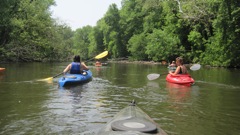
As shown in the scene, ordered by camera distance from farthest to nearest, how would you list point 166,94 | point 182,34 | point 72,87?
1. point 182,34
2. point 72,87
3. point 166,94

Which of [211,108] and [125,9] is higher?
[125,9]

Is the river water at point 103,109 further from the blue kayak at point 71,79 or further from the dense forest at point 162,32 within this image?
the dense forest at point 162,32

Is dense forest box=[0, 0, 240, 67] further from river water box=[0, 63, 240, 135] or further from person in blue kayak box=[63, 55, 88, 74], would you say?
river water box=[0, 63, 240, 135]

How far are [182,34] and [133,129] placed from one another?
38.2 meters

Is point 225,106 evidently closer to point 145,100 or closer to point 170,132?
point 145,100

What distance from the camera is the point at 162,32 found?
40375 mm

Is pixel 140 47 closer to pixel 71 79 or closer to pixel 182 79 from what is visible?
pixel 182 79

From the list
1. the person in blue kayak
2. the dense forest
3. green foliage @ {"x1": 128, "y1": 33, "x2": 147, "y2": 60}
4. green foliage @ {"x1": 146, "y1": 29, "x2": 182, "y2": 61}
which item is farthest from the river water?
green foliage @ {"x1": 128, "y1": 33, "x2": 147, "y2": 60}

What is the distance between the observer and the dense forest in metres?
27.2

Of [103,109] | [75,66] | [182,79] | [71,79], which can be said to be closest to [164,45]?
[182,79]

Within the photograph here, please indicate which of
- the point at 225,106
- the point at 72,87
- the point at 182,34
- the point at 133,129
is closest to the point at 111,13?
the point at 182,34

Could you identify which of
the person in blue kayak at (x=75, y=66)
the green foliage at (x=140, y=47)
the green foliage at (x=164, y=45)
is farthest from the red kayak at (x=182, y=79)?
the green foliage at (x=140, y=47)

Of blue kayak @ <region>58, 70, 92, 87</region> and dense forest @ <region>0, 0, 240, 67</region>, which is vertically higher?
dense forest @ <region>0, 0, 240, 67</region>

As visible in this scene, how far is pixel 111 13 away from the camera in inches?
2375
